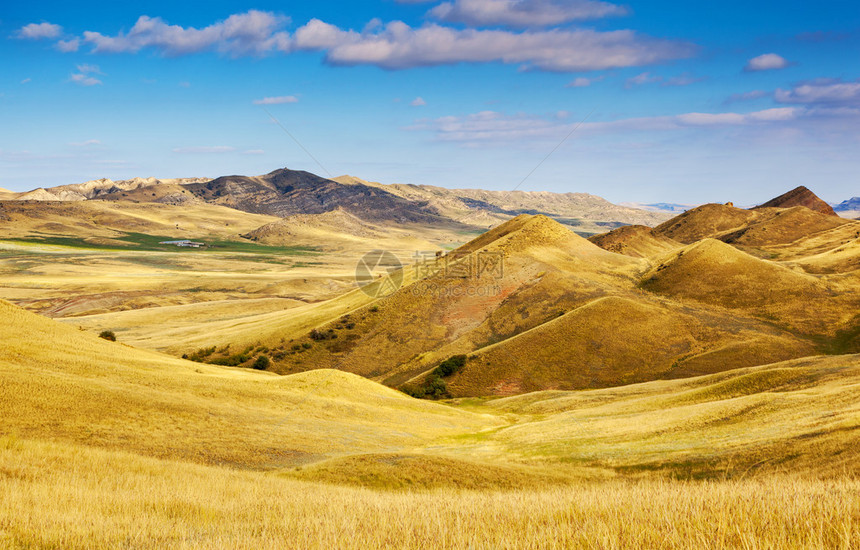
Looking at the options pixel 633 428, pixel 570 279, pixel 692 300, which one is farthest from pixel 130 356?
pixel 692 300

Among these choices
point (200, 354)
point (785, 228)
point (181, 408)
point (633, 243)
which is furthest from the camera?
point (785, 228)

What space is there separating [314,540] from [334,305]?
93.8 meters

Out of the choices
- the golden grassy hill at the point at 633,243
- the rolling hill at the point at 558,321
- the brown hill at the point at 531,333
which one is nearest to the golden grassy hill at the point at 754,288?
the rolling hill at the point at 558,321

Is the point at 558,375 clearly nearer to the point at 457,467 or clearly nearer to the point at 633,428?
the point at 633,428

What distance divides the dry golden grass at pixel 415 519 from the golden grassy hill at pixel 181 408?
10.2 meters

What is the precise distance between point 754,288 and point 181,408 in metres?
89.2

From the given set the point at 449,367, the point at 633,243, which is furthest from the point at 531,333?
the point at 633,243

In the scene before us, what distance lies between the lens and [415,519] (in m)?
8.94

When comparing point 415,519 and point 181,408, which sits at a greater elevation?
point 415,519

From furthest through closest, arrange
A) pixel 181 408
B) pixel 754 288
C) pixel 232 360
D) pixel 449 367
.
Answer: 1. pixel 754 288
2. pixel 232 360
3. pixel 449 367
4. pixel 181 408

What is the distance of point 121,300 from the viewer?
144 meters

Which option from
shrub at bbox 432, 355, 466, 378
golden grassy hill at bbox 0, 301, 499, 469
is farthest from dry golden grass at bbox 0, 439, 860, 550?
shrub at bbox 432, 355, 466, 378

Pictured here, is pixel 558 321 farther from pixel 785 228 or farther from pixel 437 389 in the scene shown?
pixel 785 228

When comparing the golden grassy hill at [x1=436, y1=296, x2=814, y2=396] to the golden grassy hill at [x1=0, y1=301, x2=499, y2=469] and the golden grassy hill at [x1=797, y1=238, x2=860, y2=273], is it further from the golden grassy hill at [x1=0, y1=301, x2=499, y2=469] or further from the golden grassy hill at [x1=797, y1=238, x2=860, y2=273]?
the golden grassy hill at [x1=797, y1=238, x2=860, y2=273]
